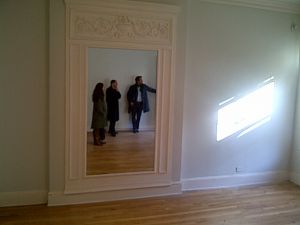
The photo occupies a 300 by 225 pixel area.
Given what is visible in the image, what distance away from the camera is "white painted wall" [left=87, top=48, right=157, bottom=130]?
Result: 138 inches

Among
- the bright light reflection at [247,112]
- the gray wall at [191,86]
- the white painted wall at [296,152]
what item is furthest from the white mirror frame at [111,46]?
the white painted wall at [296,152]

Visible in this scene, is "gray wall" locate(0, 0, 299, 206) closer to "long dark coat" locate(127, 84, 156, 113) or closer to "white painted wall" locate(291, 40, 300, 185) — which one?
"white painted wall" locate(291, 40, 300, 185)

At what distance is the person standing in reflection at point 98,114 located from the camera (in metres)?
3.57

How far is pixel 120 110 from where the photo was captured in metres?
3.72

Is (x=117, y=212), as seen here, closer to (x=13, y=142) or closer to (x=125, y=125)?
(x=125, y=125)

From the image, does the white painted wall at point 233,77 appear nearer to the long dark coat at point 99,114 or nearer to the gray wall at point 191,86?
the gray wall at point 191,86

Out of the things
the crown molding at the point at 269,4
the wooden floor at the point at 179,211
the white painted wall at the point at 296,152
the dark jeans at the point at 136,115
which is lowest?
the wooden floor at the point at 179,211

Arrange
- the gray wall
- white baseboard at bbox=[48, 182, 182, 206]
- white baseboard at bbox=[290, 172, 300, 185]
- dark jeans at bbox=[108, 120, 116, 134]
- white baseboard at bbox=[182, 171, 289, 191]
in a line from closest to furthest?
1. the gray wall
2. white baseboard at bbox=[48, 182, 182, 206]
3. dark jeans at bbox=[108, 120, 116, 134]
4. white baseboard at bbox=[182, 171, 289, 191]
5. white baseboard at bbox=[290, 172, 300, 185]

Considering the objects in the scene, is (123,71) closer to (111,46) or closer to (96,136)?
(111,46)

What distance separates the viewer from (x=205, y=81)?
4004 millimetres

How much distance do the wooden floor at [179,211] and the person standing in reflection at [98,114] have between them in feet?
2.77

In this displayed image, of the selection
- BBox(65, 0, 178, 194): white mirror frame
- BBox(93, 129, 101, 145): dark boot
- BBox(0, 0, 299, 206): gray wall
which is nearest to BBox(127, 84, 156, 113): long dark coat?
BBox(65, 0, 178, 194): white mirror frame

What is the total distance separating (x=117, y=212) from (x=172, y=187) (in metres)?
0.89

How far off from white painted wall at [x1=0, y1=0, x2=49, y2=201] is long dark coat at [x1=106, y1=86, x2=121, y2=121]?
2.38ft
